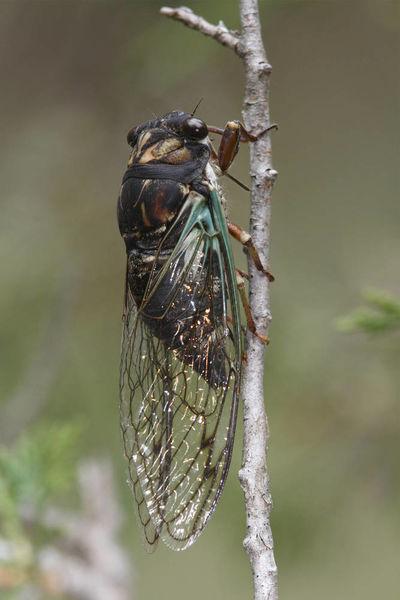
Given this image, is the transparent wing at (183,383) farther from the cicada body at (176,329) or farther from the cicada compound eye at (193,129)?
the cicada compound eye at (193,129)

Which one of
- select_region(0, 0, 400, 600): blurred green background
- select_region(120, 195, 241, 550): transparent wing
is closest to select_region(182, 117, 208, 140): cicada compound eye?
select_region(120, 195, 241, 550): transparent wing

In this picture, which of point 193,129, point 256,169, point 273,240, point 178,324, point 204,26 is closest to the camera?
point 256,169

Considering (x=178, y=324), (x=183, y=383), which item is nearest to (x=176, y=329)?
(x=178, y=324)

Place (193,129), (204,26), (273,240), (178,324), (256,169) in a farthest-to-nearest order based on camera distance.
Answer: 1. (273,240)
2. (193,129)
3. (178,324)
4. (204,26)
5. (256,169)

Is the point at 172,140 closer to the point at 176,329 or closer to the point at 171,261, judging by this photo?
the point at 171,261

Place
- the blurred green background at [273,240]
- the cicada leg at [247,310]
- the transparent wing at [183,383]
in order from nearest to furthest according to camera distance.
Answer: the cicada leg at [247,310] < the transparent wing at [183,383] < the blurred green background at [273,240]
